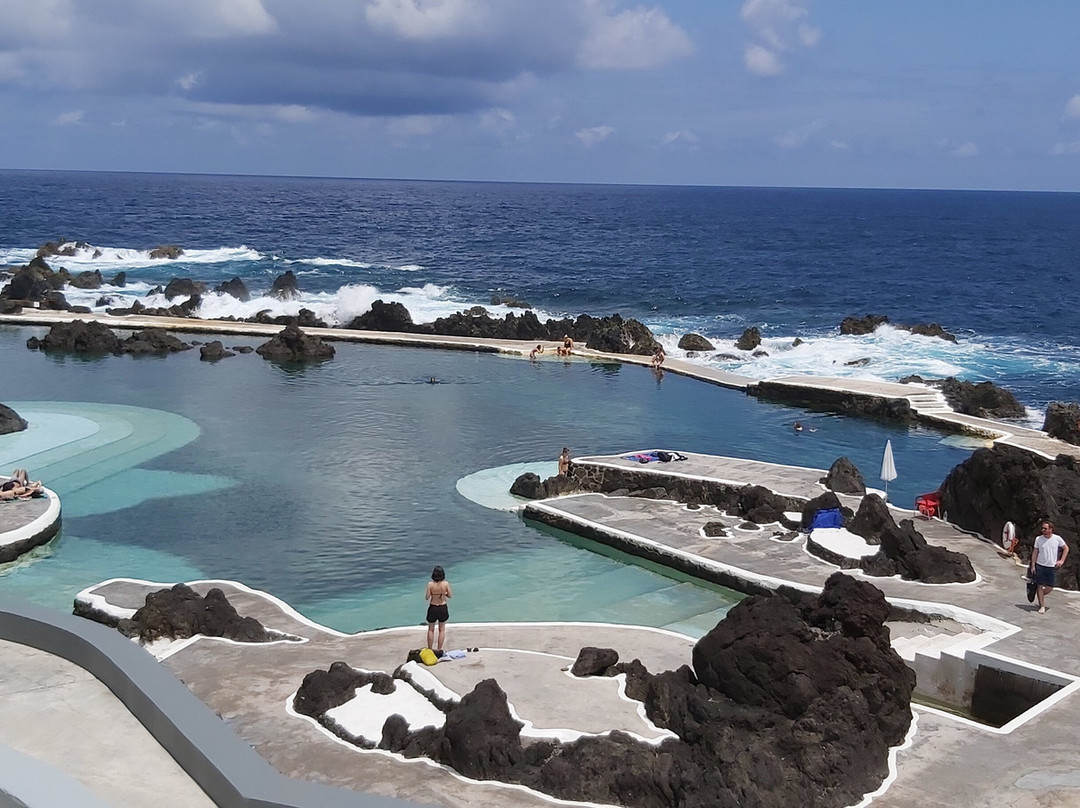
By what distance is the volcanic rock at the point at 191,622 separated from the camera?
17.7 m

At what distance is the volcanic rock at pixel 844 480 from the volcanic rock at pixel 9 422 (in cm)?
2324

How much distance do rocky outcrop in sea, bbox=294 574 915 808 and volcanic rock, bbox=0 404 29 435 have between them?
879 inches

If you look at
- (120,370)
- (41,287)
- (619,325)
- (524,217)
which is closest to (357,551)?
(120,370)

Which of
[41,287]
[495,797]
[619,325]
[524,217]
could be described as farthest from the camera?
[524,217]

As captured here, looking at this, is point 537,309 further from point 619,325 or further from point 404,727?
point 404,727

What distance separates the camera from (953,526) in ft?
78.2

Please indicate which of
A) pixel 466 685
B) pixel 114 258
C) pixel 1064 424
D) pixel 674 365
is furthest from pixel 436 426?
pixel 114 258

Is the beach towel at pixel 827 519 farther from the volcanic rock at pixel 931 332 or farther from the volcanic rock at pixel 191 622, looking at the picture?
the volcanic rock at pixel 931 332

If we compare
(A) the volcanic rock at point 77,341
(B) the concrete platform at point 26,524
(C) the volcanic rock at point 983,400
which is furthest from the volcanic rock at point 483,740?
(A) the volcanic rock at point 77,341

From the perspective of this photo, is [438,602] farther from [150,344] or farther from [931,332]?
[931,332]

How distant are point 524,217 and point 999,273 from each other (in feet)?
333

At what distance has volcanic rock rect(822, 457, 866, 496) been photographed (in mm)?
26953

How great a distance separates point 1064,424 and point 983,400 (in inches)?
306

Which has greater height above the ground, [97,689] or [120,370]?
[97,689]
